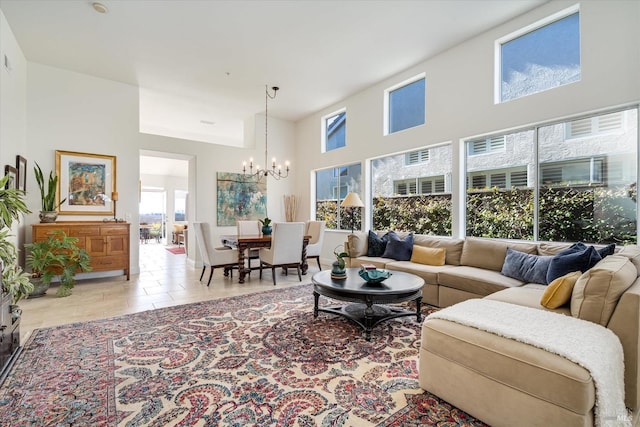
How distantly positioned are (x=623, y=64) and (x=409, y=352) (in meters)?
3.51

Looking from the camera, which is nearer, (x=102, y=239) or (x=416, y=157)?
(x=102, y=239)

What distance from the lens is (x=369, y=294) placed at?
2656 millimetres

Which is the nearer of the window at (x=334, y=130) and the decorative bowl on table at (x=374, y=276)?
the decorative bowl on table at (x=374, y=276)

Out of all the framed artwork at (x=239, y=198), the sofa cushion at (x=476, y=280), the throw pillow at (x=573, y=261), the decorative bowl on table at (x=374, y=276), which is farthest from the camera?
the framed artwork at (x=239, y=198)

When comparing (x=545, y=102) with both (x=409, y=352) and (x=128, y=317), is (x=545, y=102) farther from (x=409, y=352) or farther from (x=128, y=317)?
(x=128, y=317)

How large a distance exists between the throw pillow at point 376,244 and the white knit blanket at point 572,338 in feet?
8.52

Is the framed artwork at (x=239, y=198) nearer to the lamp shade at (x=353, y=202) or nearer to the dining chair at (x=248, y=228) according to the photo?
the dining chair at (x=248, y=228)

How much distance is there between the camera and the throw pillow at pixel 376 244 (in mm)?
4656

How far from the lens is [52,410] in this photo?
1710 millimetres

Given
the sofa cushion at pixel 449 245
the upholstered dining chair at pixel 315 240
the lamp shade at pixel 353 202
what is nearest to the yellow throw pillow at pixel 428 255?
the sofa cushion at pixel 449 245

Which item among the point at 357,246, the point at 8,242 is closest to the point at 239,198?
the point at 357,246

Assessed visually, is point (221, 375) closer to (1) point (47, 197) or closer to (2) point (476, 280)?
(2) point (476, 280)

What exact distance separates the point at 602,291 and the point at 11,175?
239 inches

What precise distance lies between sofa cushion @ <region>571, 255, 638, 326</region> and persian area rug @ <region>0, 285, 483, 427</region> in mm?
1010
